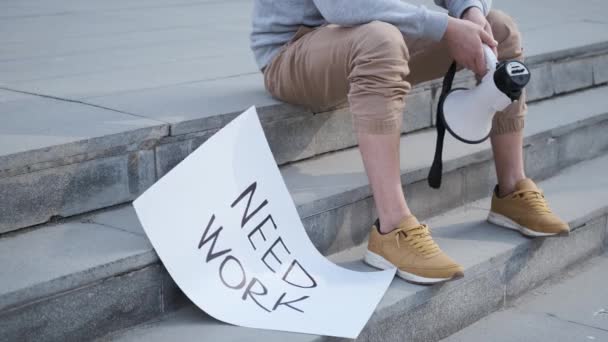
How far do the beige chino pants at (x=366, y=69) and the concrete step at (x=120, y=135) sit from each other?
0.34 feet

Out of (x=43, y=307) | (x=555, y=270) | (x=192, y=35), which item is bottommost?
(x=555, y=270)

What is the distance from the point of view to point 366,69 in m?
2.32

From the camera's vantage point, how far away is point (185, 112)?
261cm

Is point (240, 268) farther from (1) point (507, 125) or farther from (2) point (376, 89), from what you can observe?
(1) point (507, 125)

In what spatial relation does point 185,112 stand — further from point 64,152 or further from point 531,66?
point 531,66

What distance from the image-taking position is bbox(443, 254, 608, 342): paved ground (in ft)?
8.21

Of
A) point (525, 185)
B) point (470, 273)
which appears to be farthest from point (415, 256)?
point (525, 185)

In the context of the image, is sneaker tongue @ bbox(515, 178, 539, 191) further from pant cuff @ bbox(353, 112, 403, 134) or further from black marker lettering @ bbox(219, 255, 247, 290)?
black marker lettering @ bbox(219, 255, 247, 290)

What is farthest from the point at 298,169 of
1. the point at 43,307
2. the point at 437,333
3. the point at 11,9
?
the point at 11,9

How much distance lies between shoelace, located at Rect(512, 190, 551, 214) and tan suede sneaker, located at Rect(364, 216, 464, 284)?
17.7 inches

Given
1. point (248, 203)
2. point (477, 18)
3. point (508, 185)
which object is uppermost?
point (477, 18)

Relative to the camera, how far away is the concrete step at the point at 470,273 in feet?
6.91

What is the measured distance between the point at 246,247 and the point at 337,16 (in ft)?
2.10

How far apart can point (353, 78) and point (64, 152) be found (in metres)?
0.72
